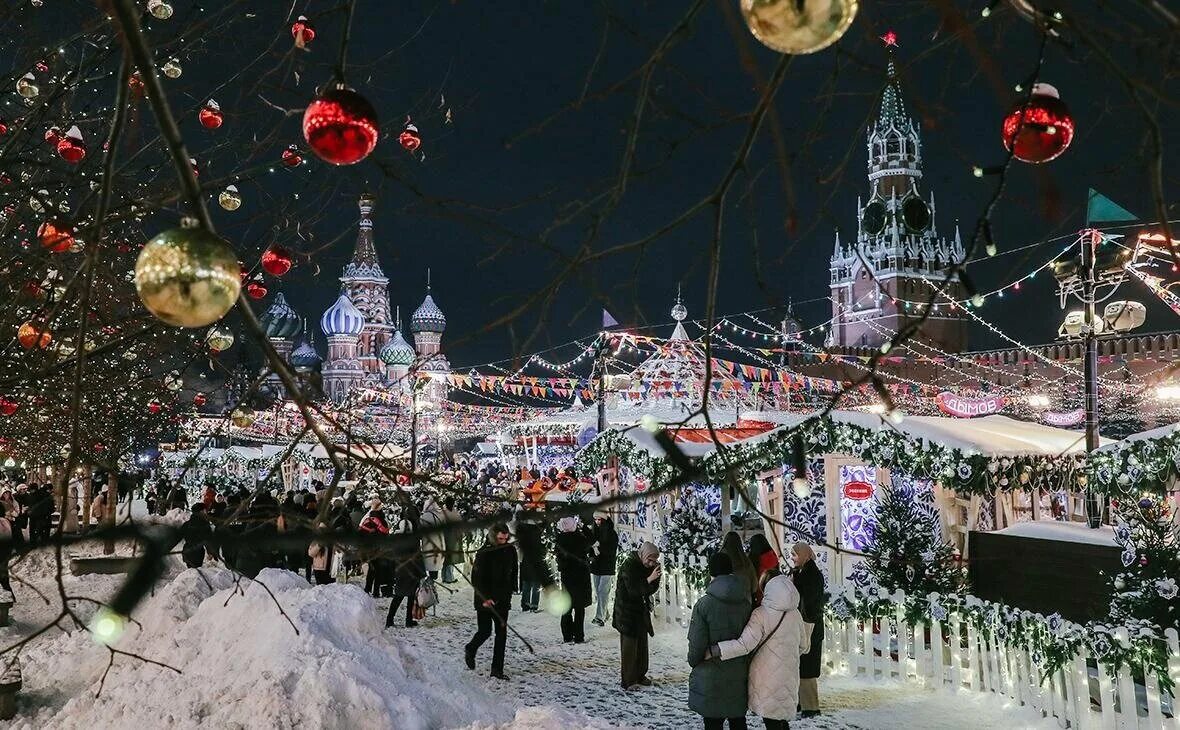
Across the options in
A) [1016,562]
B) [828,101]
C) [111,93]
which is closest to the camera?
[828,101]

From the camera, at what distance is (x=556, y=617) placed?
1235 centimetres

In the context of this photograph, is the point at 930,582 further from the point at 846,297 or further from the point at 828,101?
the point at 846,297

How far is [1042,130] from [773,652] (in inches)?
196

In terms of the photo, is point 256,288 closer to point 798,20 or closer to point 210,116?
point 210,116

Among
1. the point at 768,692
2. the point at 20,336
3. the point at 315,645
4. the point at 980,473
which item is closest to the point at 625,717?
the point at 768,692

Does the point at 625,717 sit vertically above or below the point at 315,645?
below

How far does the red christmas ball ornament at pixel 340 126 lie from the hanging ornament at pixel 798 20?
726mm

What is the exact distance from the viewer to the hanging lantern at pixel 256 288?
13.9 ft

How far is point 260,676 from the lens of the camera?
5633 millimetres

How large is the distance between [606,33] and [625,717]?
690 centimetres

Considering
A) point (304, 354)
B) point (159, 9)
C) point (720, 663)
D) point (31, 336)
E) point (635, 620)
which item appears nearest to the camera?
point (31, 336)

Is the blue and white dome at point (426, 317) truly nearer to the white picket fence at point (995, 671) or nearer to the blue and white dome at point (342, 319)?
the blue and white dome at point (342, 319)

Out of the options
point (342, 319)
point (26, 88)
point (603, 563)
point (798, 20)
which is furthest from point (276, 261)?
point (342, 319)

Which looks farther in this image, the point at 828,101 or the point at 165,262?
the point at 828,101
